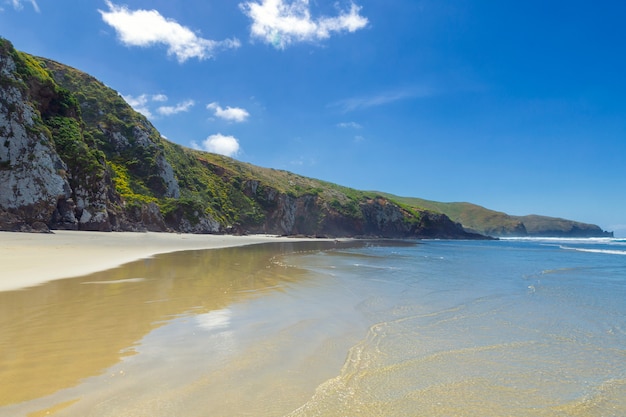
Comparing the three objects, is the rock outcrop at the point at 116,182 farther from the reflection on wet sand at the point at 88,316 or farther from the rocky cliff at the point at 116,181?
the reflection on wet sand at the point at 88,316

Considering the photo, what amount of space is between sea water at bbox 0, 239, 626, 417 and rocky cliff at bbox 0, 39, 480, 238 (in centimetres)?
2635

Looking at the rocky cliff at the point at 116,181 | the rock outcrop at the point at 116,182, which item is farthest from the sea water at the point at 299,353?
the rocky cliff at the point at 116,181

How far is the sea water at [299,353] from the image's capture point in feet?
13.7

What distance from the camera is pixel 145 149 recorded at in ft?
182

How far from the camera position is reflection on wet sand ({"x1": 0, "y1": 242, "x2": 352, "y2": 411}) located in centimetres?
469

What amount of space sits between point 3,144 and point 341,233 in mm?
76990

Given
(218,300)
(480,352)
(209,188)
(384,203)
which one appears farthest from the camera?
(384,203)

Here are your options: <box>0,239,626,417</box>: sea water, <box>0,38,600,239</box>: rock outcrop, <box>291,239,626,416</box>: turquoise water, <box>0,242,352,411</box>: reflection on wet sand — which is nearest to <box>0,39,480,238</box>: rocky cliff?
<box>0,38,600,239</box>: rock outcrop

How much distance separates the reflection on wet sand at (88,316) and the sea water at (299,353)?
0.04 metres

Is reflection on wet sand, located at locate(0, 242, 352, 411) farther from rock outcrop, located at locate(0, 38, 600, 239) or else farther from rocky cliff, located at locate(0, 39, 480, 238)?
rocky cliff, located at locate(0, 39, 480, 238)

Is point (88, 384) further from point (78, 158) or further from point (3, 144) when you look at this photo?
point (78, 158)

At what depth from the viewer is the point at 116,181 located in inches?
1911

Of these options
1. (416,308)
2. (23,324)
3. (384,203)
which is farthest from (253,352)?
(384,203)

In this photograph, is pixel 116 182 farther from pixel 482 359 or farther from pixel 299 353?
pixel 482 359
